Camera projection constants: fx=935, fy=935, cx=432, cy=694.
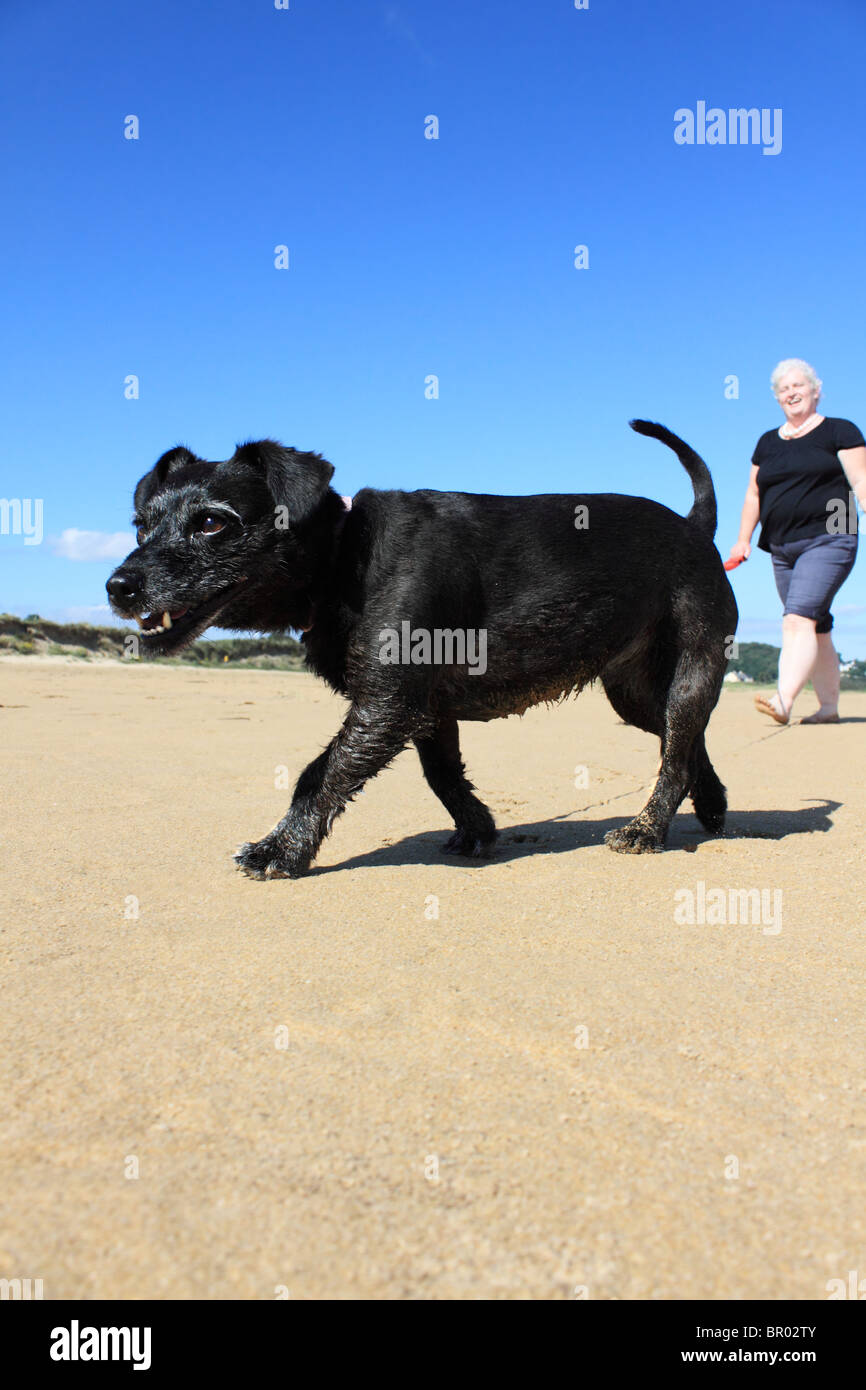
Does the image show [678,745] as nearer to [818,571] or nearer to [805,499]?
[818,571]

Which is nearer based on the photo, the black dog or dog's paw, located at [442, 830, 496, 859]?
the black dog

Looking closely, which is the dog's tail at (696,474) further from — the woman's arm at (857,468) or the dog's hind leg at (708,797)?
the woman's arm at (857,468)

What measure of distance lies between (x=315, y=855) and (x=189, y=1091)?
67.3 inches

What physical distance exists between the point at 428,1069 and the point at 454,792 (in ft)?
7.03

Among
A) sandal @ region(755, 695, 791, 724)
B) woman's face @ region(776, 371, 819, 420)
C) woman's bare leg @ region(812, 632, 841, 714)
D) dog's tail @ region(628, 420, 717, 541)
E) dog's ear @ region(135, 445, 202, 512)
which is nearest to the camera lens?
dog's ear @ region(135, 445, 202, 512)

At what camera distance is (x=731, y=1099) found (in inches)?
62.9

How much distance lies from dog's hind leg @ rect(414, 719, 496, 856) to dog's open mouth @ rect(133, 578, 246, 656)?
93 cm

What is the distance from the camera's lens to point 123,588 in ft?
10.7

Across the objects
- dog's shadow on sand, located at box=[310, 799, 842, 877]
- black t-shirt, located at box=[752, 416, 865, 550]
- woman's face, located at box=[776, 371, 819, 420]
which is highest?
woman's face, located at box=[776, 371, 819, 420]

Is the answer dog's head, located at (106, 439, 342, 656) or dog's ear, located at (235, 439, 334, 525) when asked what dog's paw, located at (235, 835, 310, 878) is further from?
dog's ear, located at (235, 439, 334, 525)

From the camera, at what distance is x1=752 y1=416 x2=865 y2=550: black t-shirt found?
6461mm

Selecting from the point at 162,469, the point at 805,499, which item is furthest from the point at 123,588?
the point at 805,499

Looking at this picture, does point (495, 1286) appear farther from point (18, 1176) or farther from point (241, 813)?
point (241, 813)

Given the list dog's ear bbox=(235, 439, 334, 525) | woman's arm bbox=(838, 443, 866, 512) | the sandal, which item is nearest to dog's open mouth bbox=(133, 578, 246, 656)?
dog's ear bbox=(235, 439, 334, 525)
